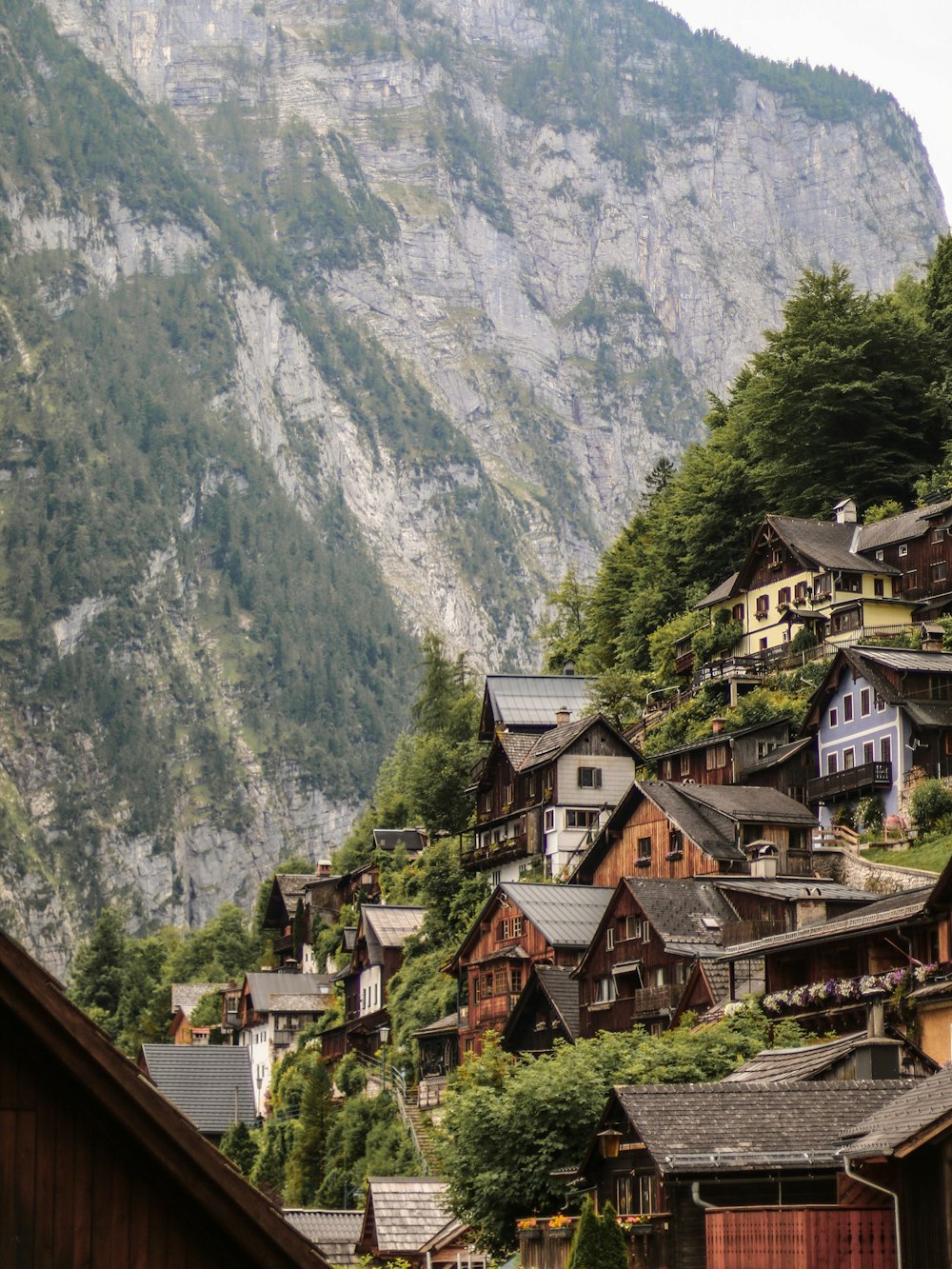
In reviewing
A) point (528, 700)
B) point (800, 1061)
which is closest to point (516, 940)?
point (800, 1061)

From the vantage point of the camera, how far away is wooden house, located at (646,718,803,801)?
82062mm

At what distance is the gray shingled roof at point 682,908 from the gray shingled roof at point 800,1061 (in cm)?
1716

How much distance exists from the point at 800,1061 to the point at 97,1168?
100ft

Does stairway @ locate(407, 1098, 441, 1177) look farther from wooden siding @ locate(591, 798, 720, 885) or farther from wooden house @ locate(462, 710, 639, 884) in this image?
wooden house @ locate(462, 710, 639, 884)

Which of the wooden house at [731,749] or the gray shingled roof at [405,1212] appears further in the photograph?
the wooden house at [731,749]

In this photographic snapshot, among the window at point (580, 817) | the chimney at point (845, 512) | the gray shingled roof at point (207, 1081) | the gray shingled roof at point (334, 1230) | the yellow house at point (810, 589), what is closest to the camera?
the gray shingled roof at point (334, 1230)

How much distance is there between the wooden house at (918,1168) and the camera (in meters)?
25.0

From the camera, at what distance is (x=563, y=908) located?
2876 inches

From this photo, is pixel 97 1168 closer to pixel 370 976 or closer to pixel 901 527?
pixel 901 527

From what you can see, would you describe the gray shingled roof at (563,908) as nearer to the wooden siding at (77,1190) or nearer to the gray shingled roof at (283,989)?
the gray shingled roof at (283,989)

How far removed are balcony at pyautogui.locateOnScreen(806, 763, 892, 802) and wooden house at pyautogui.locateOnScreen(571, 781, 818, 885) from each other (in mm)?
1388

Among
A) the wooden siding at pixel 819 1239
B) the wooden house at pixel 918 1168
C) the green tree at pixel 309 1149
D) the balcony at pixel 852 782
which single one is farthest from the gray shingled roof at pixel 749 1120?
the green tree at pixel 309 1149

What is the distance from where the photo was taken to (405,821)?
138 metres

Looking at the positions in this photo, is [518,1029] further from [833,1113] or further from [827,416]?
[827,416]
